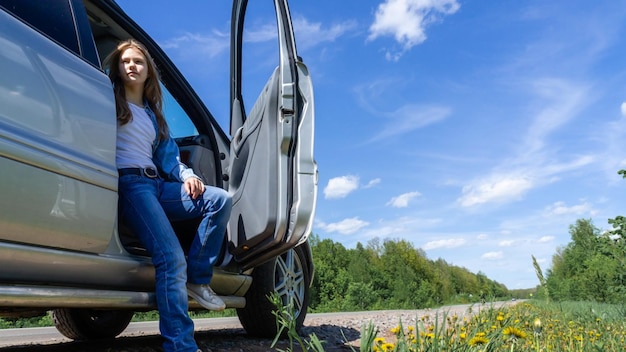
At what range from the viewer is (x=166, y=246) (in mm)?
2350

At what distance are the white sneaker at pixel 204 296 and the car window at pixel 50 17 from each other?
48.7 inches

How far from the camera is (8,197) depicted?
5.70 feet

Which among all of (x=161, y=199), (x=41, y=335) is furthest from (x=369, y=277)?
(x=161, y=199)

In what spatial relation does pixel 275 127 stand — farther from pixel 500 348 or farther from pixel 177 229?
pixel 500 348

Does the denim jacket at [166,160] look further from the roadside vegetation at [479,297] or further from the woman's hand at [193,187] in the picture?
the roadside vegetation at [479,297]

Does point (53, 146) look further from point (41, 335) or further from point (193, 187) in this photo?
point (41, 335)

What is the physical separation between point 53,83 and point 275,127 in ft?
4.31

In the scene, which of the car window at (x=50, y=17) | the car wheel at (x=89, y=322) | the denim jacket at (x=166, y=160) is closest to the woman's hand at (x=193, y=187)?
the denim jacket at (x=166, y=160)

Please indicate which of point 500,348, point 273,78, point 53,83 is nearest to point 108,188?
point 53,83

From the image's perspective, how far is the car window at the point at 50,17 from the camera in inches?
77.9

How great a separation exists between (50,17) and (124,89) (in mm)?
A: 569

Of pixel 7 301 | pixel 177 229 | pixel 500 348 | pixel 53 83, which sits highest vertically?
pixel 53 83

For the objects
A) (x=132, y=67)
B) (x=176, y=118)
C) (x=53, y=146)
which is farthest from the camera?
(x=176, y=118)

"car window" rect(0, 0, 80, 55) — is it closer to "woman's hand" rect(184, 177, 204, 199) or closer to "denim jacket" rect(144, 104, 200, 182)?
"denim jacket" rect(144, 104, 200, 182)
